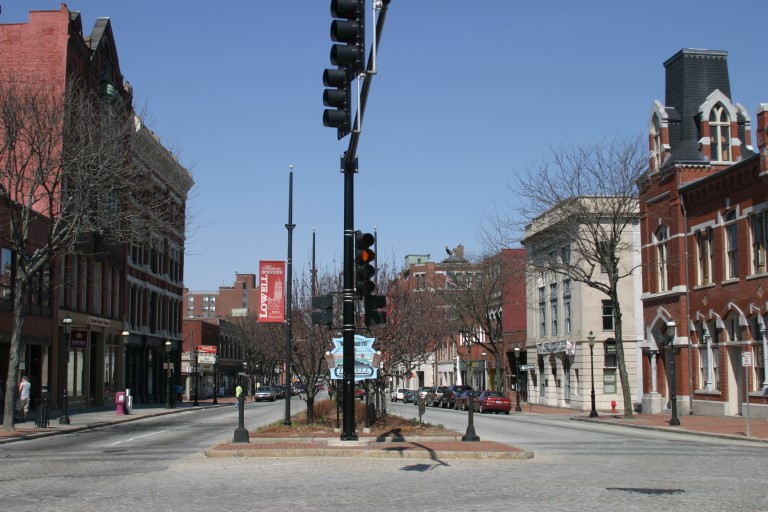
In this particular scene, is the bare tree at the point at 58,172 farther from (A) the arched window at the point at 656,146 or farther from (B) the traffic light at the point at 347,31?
(A) the arched window at the point at 656,146

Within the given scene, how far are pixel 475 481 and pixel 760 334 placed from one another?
2602cm

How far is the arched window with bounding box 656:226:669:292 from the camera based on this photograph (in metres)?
45.5

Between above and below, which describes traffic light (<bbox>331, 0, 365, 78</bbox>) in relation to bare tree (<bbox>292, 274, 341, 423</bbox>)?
above

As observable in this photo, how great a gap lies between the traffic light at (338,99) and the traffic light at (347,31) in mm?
1200

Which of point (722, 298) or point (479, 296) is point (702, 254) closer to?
point (722, 298)

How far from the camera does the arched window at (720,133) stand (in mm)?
43938

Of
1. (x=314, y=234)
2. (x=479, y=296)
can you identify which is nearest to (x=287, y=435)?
(x=314, y=234)

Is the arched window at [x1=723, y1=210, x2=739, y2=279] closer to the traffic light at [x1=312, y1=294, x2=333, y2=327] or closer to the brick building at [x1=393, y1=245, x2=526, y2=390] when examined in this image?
the brick building at [x1=393, y1=245, x2=526, y2=390]

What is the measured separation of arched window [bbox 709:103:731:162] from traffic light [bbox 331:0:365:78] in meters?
35.2

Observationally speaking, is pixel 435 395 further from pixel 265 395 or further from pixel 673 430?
pixel 673 430

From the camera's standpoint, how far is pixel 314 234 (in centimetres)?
3669

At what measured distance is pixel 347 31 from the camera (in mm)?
12367

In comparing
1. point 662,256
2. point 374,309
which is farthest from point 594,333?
point 374,309

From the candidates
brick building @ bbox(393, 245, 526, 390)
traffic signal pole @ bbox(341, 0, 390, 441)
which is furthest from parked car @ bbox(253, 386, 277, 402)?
traffic signal pole @ bbox(341, 0, 390, 441)
